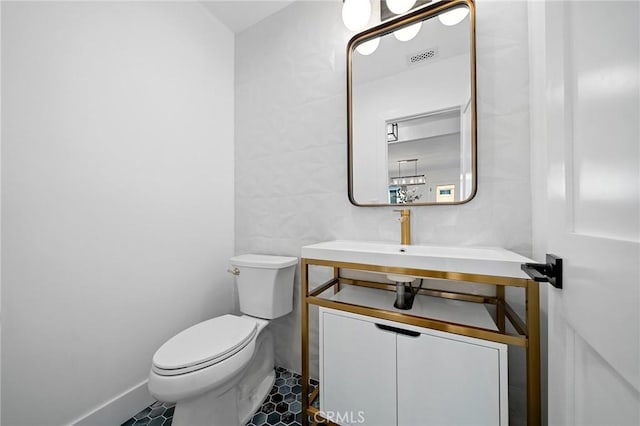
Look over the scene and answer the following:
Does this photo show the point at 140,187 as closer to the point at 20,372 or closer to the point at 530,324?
the point at 20,372

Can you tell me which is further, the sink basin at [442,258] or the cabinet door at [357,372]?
the cabinet door at [357,372]

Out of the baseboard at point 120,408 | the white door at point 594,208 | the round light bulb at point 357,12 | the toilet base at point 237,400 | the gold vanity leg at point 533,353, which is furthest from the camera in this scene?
the round light bulb at point 357,12

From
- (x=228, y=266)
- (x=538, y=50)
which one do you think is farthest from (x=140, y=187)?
(x=538, y=50)

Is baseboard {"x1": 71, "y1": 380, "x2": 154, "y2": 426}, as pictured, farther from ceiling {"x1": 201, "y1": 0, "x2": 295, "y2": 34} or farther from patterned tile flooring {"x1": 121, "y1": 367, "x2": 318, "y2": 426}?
ceiling {"x1": 201, "y1": 0, "x2": 295, "y2": 34}

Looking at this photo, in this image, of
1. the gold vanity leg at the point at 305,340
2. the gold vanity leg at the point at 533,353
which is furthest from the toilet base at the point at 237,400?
the gold vanity leg at the point at 533,353

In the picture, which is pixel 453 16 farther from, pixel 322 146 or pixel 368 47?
pixel 322 146

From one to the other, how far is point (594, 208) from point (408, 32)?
3.76ft

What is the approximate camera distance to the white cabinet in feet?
2.42

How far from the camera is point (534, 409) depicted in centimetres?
69

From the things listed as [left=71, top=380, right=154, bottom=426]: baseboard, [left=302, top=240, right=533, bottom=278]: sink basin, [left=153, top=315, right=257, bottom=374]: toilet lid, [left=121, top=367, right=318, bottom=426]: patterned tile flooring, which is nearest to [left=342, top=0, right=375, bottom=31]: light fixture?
[left=302, top=240, right=533, bottom=278]: sink basin

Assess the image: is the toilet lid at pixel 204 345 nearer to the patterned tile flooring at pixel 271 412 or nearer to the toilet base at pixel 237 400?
the toilet base at pixel 237 400

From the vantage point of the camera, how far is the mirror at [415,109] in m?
1.07

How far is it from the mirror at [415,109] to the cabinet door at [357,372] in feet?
1.99

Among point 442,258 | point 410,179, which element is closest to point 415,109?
point 410,179
